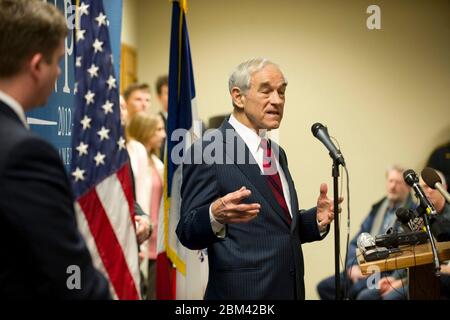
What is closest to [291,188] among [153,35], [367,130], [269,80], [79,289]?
[269,80]

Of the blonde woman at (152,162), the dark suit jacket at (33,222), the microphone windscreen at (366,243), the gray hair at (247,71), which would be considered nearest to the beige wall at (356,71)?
the microphone windscreen at (366,243)


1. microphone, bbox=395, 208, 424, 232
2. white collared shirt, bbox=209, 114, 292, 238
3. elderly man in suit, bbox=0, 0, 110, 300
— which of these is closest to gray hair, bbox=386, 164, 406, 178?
microphone, bbox=395, 208, 424, 232

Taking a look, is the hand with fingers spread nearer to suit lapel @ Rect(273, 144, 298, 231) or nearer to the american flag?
suit lapel @ Rect(273, 144, 298, 231)

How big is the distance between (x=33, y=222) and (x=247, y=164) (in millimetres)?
1158

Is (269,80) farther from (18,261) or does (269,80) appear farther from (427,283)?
(18,261)

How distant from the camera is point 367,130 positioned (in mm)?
2807

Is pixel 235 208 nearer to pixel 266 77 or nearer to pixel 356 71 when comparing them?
pixel 266 77

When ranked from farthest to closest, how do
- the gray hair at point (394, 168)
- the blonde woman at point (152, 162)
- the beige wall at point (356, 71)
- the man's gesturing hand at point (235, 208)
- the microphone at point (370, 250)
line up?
the blonde woman at point (152, 162) → the gray hair at point (394, 168) → the beige wall at point (356, 71) → the microphone at point (370, 250) → the man's gesturing hand at point (235, 208)

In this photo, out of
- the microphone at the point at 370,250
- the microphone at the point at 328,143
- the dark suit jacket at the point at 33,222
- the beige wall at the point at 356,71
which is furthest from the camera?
the beige wall at the point at 356,71

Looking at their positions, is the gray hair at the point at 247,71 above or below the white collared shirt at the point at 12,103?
above

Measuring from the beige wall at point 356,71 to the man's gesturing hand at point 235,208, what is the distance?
819mm

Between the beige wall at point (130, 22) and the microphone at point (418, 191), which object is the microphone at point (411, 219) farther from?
the beige wall at point (130, 22)

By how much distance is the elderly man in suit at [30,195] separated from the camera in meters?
1.19
